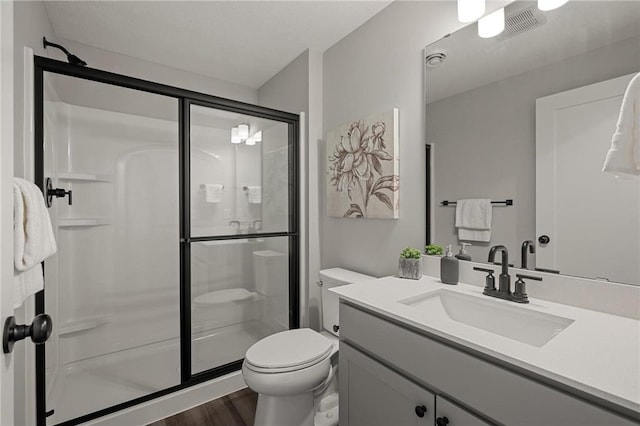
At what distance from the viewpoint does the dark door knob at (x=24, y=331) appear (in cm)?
57

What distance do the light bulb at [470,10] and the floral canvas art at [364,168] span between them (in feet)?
1.78

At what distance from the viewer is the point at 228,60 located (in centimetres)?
257

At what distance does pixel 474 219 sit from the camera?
1498 mm

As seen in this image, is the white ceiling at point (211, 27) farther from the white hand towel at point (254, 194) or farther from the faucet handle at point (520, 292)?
the faucet handle at point (520, 292)

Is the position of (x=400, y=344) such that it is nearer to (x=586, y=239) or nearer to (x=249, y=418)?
(x=586, y=239)

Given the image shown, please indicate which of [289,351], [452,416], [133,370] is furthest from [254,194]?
[452,416]

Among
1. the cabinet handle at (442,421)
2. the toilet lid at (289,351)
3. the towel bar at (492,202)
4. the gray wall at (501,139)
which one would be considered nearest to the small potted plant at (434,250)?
the gray wall at (501,139)

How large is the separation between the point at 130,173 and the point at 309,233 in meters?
1.62

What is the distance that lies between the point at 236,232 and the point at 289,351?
956 millimetres

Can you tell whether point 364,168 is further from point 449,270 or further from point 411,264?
point 449,270

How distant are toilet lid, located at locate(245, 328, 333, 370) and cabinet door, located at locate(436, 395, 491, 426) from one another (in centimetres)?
70

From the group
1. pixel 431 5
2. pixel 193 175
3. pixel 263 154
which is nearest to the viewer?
pixel 431 5

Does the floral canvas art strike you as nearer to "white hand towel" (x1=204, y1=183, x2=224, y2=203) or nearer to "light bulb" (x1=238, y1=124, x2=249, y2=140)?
"light bulb" (x1=238, y1=124, x2=249, y2=140)

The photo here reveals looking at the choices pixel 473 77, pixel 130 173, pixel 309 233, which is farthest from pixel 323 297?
pixel 130 173
